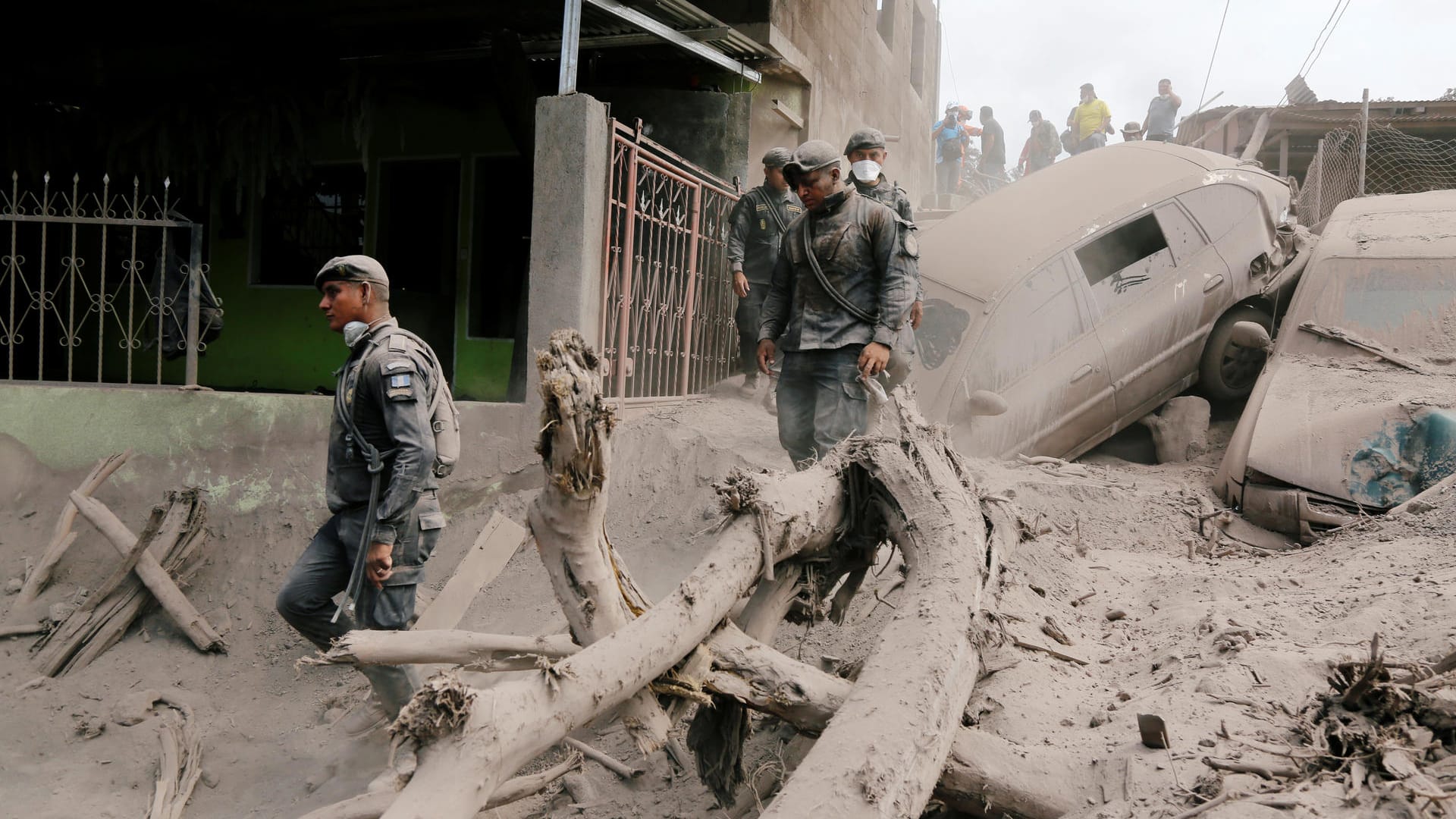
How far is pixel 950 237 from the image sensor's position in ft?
22.7

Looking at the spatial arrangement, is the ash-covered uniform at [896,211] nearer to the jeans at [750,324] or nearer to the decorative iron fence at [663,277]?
the jeans at [750,324]

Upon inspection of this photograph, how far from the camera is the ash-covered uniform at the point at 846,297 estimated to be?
443cm

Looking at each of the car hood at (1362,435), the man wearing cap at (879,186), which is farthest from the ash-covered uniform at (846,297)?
the car hood at (1362,435)

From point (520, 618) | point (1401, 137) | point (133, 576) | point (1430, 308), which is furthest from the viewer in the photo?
point (1401, 137)

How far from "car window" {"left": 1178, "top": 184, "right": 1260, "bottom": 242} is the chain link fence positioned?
188 inches

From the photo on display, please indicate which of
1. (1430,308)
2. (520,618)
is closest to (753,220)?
(520,618)

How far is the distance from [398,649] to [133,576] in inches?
143

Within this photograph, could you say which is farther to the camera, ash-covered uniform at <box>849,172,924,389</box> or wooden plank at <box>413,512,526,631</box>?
ash-covered uniform at <box>849,172,924,389</box>

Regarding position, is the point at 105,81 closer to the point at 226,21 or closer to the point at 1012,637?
the point at 226,21

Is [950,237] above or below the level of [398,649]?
above

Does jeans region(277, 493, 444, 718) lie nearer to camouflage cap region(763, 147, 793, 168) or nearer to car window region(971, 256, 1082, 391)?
camouflage cap region(763, 147, 793, 168)

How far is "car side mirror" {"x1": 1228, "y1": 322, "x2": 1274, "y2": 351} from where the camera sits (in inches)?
255

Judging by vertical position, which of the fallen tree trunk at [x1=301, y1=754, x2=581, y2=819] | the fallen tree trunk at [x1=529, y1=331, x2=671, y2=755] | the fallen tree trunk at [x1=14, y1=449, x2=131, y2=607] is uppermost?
the fallen tree trunk at [x1=529, y1=331, x2=671, y2=755]

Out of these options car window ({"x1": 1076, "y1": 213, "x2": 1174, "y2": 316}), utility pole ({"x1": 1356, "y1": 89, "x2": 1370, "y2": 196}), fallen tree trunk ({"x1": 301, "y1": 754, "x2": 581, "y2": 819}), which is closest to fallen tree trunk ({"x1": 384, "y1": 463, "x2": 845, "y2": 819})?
fallen tree trunk ({"x1": 301, "y1": 754, "x2": 581, "y2": 819})
